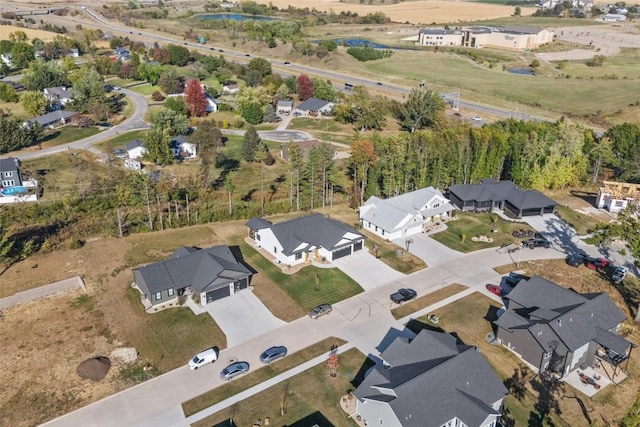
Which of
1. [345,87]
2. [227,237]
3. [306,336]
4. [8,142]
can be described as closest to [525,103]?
[345,87]

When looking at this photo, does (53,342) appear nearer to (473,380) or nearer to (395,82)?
(473,380)

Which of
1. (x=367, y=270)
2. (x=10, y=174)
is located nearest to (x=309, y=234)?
(x=367, y=270)

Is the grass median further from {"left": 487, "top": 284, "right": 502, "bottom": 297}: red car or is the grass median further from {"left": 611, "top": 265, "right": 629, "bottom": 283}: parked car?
{"left": 611, "top": 265, "right": 629, "bottom": 283}: parked car

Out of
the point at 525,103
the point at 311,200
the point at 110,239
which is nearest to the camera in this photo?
the point at 110,239

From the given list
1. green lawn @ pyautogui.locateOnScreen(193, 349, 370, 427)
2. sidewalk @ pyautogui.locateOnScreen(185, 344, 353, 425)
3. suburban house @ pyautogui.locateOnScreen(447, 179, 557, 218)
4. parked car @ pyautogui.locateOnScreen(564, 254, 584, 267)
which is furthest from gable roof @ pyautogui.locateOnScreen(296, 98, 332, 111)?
green lawn @ pyautogui.locateOnScreen(193, 349, 370, 427)

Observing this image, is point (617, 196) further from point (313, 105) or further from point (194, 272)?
point (313, 105)

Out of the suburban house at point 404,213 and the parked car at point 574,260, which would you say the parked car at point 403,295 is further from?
the parked car at point 574,260
